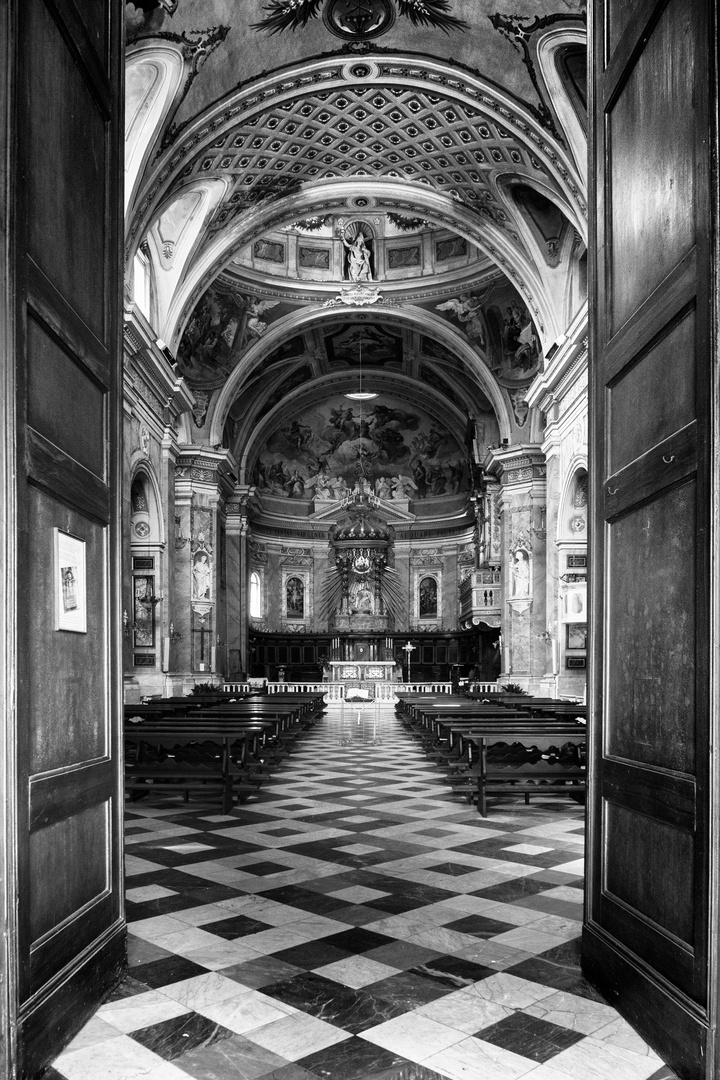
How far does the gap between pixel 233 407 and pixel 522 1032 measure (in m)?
26.2

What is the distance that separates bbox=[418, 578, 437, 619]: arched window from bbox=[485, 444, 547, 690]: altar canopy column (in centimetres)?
966

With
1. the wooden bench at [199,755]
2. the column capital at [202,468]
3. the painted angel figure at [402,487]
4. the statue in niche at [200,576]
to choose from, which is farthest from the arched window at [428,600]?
the wooden bench at [199,755]

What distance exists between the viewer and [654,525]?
358 cm

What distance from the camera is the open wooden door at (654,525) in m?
3.02

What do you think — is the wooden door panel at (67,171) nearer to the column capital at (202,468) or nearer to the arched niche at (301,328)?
the column capital at (202,468)

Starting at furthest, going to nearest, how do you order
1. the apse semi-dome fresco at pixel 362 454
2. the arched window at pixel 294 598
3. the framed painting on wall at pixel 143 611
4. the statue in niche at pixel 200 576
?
1. the arched window at pixel 294 598
2. the apse semi-dome fresco at pixel 362 454
3. the statue in niche at pixel 200 576
4. the framed painting on wall at pixel 143 611

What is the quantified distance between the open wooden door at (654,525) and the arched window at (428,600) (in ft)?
96.6

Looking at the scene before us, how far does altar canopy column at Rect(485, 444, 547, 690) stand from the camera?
74.4 feet

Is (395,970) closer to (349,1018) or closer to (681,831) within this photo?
(349,1018)

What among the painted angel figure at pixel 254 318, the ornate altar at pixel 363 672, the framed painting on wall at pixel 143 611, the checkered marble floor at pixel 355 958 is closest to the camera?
the checkered marble floor at pixel 355 958

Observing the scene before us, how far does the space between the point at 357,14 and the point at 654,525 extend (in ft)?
46.0

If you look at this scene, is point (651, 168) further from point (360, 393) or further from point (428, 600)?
point (428, 600)

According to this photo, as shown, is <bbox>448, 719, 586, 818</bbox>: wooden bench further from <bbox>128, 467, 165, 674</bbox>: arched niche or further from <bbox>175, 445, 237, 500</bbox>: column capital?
<bbox>175, 445, 237, 500</bbox>: column capital

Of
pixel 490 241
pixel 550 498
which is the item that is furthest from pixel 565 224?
pixel 550 498
